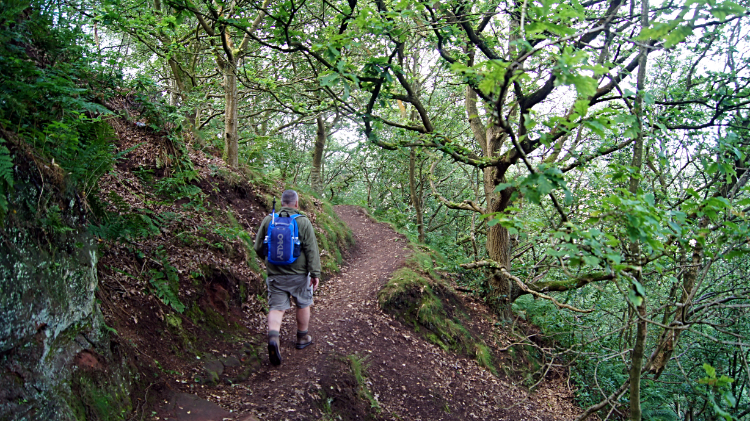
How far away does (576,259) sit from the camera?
2393mm

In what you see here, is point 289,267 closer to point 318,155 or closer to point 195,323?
point 195,323

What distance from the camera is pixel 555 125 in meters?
3.10

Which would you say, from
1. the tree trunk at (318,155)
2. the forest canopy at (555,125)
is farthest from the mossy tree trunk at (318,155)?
the forest canopy at (555,125)

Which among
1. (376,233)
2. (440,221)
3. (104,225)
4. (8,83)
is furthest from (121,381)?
(440,221)

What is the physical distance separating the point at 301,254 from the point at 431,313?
3.90m

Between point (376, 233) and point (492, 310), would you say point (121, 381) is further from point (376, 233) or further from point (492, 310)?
point (376, 233)

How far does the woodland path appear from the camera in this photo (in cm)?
411

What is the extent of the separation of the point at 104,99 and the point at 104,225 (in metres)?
2.63

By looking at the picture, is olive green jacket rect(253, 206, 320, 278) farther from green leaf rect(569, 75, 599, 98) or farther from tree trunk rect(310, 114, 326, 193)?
tree trunk rect(310, 114, 326, 193)

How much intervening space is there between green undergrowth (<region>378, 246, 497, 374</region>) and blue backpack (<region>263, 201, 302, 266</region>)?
3130 millimetres

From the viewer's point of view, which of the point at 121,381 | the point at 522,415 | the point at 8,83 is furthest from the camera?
the point at 522,415

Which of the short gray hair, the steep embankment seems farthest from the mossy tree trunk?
the short gray hair

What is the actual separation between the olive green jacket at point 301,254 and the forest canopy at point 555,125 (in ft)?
4.53

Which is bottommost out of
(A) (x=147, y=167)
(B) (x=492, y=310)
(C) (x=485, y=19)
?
(B) (x=492, y=310)
